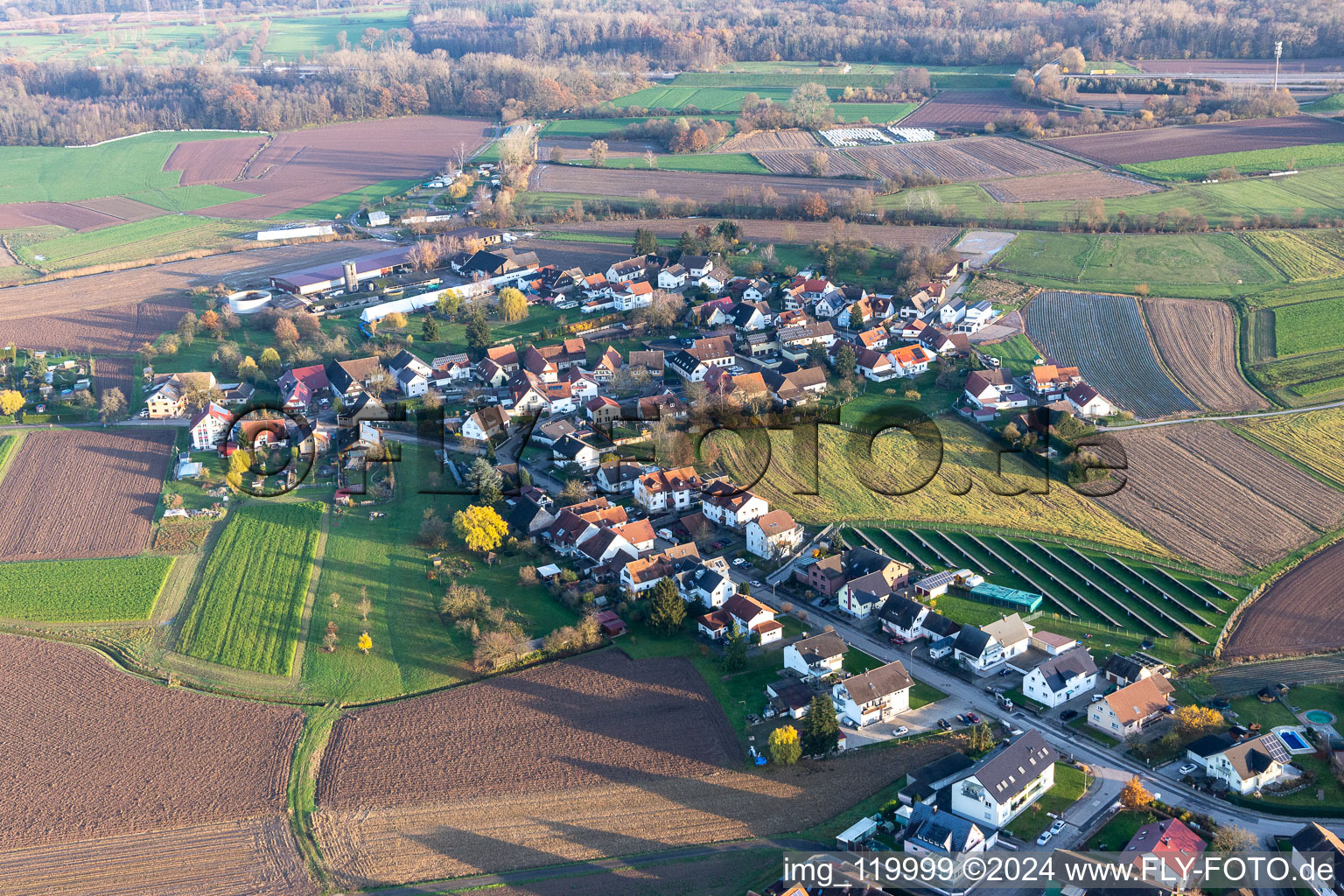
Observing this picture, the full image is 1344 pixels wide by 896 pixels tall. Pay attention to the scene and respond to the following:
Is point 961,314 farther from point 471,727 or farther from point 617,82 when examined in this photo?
point 617,82

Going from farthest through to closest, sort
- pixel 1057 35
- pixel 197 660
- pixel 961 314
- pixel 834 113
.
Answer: pixel 1057 35
pixel 834 113
pixel 961 314
pixel 197 660

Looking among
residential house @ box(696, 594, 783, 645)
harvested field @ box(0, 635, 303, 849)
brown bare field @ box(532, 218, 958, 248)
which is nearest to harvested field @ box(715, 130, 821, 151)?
brown bare field @ box(532, 218, 958, 248)

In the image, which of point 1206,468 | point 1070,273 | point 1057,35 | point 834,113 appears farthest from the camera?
point 1057,35

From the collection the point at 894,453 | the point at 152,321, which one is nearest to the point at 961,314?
the point at 894,453

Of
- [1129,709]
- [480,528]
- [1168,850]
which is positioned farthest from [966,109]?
[1168,850]

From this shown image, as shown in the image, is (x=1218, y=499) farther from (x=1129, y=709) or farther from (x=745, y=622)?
(x=745, y=622)

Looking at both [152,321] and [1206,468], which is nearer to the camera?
[1206,468]
